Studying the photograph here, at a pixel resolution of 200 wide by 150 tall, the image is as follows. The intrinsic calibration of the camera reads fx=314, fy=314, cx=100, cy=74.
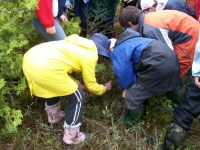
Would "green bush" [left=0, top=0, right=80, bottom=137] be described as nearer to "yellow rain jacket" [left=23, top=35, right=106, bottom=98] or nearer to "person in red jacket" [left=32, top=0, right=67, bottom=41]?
"person in red jacket" [left=32, top=0, right=67, bottom=41]

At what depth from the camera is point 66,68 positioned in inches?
130

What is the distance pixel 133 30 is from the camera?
3.78 m

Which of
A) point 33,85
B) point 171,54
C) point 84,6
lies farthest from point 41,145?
point 84,6

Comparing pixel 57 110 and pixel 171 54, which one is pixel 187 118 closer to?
pixel 171 54

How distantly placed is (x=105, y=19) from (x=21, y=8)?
1721 mm

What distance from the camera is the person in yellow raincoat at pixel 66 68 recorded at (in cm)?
322

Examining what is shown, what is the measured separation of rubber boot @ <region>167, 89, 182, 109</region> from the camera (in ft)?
13.4

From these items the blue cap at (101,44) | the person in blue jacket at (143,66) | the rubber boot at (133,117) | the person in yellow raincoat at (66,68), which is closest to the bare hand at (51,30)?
the person in yellow raincoat at (66,68)

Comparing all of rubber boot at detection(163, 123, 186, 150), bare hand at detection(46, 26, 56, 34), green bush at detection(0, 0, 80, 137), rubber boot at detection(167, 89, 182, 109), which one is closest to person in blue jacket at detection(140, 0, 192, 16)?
rubber boot at detection(167, 89, 182, 109)

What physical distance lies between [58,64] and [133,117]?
3.95 feet

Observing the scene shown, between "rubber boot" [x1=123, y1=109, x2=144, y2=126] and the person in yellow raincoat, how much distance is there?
582 millimetres

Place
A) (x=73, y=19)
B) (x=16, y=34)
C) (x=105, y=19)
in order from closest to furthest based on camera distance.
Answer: (x=16, y=34)
(x=73, y=19)
(x=105, y=19)

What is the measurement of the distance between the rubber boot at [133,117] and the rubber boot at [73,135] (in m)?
0.55

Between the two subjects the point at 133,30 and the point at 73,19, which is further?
the point at 73,19
